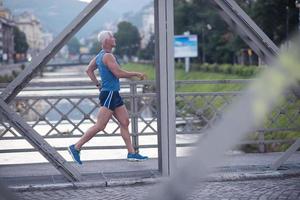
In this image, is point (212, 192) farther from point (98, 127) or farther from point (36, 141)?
point (36, 141)

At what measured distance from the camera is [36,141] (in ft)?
22.3

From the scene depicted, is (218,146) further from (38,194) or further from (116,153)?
(116,153)

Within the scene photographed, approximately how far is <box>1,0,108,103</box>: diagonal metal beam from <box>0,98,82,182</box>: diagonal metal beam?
20 cm

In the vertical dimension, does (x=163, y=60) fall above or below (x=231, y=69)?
above

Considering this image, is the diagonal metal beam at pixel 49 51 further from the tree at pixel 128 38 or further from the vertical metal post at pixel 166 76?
the tree at pixel 128 38

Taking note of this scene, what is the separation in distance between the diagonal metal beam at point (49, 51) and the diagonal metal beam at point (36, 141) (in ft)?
0.65

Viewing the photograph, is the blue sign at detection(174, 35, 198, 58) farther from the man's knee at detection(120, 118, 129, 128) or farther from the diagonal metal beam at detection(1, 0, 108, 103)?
the diagonal metal beam at detection(1, 0, 108, 103)

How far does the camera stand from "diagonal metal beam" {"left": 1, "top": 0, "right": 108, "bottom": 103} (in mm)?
6809

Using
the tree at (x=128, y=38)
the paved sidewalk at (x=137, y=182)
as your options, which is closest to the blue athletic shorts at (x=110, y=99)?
the paved sidewalk at (x=137, y=182)

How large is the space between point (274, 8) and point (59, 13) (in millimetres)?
35180

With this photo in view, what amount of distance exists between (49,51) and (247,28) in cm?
254

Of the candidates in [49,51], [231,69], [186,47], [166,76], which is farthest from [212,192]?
[186,47]

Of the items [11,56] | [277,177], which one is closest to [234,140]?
[277,177]

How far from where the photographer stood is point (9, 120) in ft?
21.9
